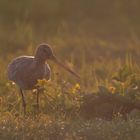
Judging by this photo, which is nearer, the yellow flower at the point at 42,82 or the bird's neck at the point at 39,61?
the yellow flower at the point at 42,82

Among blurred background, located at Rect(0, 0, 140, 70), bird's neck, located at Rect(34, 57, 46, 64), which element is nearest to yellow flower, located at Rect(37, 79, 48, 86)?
bird's neck, located at Rect(34, 57, 46, 64)

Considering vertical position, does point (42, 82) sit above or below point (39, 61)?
below

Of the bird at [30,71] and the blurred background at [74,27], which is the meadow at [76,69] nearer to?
the blurred background at [74,27]

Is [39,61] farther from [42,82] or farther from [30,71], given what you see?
[42,82]

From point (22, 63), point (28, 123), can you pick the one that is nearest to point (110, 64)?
point (22, 63)

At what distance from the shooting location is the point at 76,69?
11836mm

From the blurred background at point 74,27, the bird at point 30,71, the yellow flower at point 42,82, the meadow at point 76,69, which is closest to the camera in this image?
the meadow at point 76,69

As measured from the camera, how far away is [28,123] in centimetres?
812

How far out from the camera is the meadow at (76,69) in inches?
313

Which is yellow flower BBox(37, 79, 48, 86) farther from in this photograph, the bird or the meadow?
the bird

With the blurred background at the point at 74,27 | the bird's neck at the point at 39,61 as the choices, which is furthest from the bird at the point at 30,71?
the blurred background at the point at 74,27

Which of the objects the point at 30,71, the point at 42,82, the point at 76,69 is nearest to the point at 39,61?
the point at 30,71

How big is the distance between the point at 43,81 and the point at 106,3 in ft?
23.4

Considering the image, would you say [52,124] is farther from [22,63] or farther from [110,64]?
[110,64]
